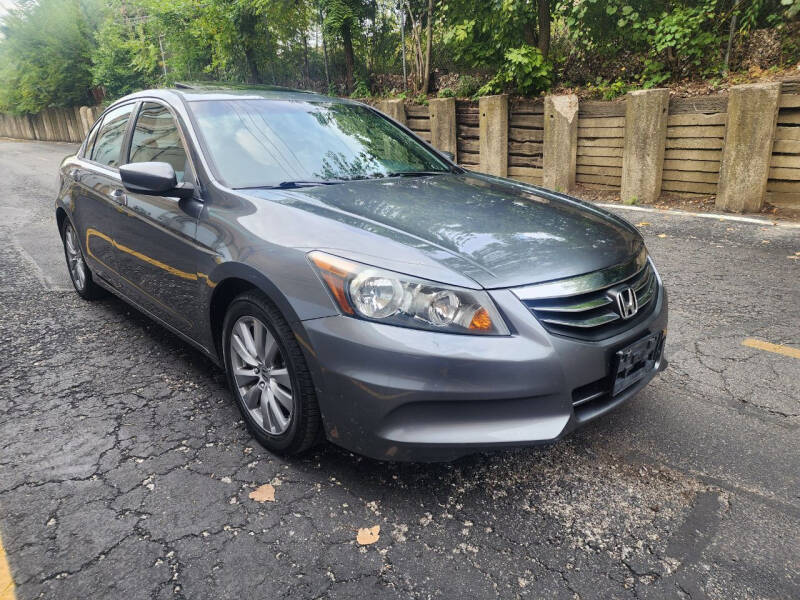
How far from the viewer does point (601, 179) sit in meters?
8.88

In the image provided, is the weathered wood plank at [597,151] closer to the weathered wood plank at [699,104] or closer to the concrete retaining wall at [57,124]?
the weathered wood plank at [699,104]

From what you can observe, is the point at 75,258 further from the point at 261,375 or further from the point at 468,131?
the point at 468,131

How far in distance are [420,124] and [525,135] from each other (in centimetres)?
272

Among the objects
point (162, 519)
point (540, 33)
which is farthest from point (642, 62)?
point (162, 519)

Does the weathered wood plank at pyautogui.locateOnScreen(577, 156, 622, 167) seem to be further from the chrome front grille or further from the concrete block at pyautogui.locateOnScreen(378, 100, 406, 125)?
the chrome front grille

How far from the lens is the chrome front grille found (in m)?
2.12

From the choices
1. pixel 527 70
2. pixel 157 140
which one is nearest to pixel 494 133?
pixel 527 70

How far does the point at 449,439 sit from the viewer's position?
2.07 meters

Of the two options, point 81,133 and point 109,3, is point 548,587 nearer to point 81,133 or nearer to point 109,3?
point 109,3

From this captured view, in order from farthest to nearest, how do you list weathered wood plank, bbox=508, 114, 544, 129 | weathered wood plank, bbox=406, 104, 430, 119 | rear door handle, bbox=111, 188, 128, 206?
1. weathered wood plank, bbox=406, 104, 430, 119
2. weathered wood plank, bbox=508, 114, 544, 129
3. rear door handle, bbox=111, 188, 128, 206

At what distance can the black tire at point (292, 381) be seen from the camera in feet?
7.59

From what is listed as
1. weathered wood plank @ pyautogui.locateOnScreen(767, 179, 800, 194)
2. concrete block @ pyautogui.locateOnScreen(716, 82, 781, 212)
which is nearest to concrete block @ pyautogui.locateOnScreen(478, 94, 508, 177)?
concrete block @ pyautogui.locateOnScreen(716, 82, 781, 212)

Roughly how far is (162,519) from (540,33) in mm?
10252

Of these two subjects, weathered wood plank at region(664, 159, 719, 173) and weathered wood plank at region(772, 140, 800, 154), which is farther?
weathered wood plank at region(664, 159, 719, 173)
